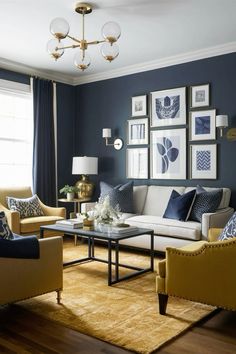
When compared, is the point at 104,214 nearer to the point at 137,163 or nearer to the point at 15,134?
the point at 137,163

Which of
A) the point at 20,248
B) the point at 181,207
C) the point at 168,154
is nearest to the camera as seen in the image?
the point at 20,248

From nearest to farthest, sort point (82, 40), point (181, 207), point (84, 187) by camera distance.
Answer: point (82, 40), point (181, 207), point (84, 187)

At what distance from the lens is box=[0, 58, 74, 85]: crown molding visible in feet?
18.9

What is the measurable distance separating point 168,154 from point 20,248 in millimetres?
3264

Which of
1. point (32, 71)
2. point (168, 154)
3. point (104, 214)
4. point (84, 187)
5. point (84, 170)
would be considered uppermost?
point (32, 71)

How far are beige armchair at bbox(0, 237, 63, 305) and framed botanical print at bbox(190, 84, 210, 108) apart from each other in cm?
312

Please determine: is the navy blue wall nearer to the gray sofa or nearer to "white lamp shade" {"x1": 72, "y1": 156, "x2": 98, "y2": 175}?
the gray sofa

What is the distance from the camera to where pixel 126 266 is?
4297 mm

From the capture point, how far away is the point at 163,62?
5656mm

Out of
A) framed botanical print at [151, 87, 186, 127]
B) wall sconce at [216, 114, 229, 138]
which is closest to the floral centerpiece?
wall sconce at [216, 114, 229, 138]

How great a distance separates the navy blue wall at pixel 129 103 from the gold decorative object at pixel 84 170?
33 cm

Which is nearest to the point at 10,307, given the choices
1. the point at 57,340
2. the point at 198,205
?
the point at 57,340

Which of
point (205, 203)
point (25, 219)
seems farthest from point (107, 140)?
point (205, 203)

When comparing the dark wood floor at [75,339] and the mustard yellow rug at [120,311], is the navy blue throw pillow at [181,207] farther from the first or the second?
the dark wood floor at [75,339]
